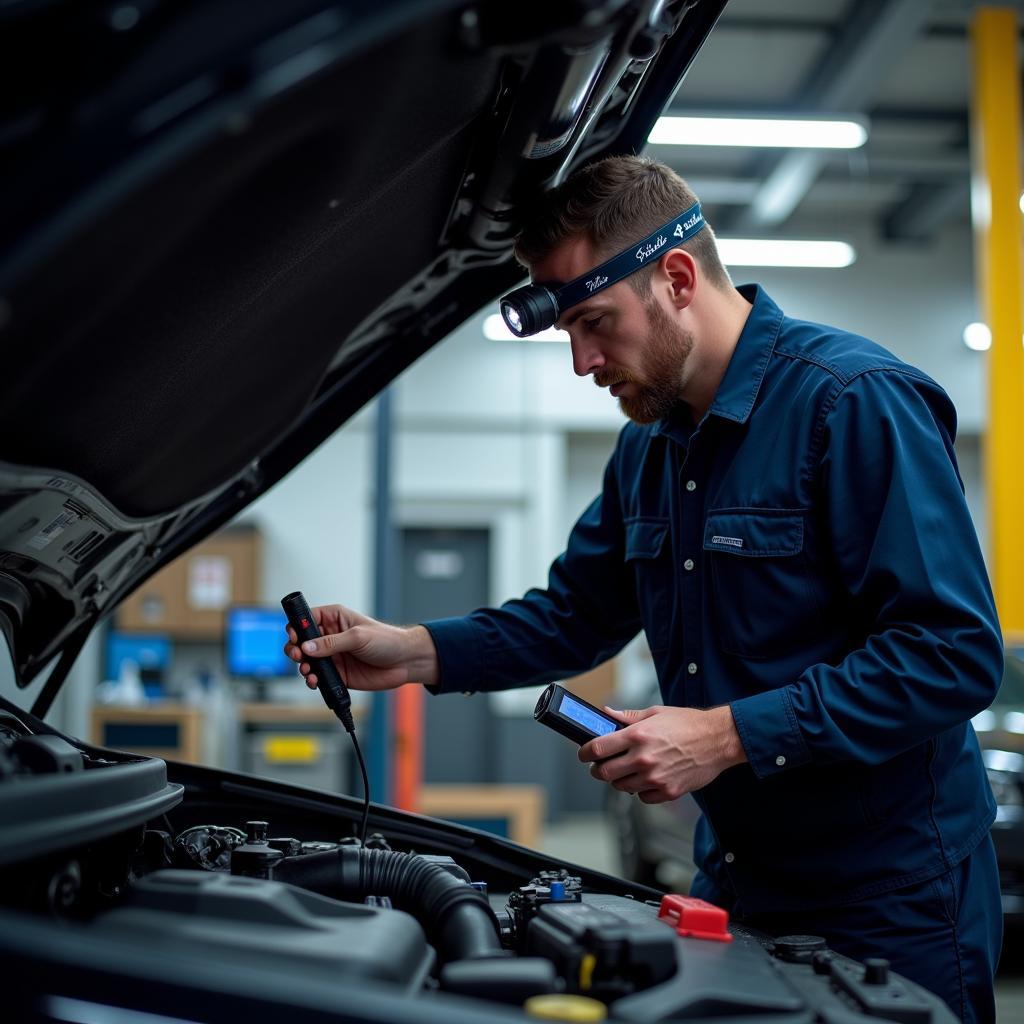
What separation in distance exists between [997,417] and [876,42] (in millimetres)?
2250

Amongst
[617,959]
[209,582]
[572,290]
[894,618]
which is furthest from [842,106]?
[617,959]

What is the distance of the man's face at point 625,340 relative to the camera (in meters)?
Answer: 1.38

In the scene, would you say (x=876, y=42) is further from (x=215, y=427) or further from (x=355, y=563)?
(x=215, y=427)

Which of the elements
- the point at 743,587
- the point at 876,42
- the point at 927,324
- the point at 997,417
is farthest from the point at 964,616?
the point at 927,324

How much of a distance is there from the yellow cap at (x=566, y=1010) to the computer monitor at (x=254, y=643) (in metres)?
5.98

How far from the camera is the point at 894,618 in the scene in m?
1.19

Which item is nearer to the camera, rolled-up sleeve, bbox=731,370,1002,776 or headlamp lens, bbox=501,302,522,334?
rolled-up sleeve, bbox=731,370,1002,776

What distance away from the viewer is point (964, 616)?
1.16m

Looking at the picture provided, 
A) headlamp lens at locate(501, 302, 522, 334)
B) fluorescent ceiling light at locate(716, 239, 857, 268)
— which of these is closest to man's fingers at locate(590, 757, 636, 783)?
headlamp lens at locate(501, 302, 522, 334)

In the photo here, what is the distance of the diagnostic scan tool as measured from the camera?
1.20 m

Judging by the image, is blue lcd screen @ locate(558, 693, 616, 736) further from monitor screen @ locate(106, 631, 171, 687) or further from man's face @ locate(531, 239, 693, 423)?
monitor screen @ locate(106, 631, 171, 687)

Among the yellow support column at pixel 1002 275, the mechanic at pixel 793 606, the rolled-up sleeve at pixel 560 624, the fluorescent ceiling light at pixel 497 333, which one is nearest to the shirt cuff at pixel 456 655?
the rolled-up sleeve at pixel 560 624

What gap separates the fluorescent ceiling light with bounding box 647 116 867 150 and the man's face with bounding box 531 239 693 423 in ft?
14.8

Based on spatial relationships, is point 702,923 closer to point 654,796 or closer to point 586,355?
point 654,796
